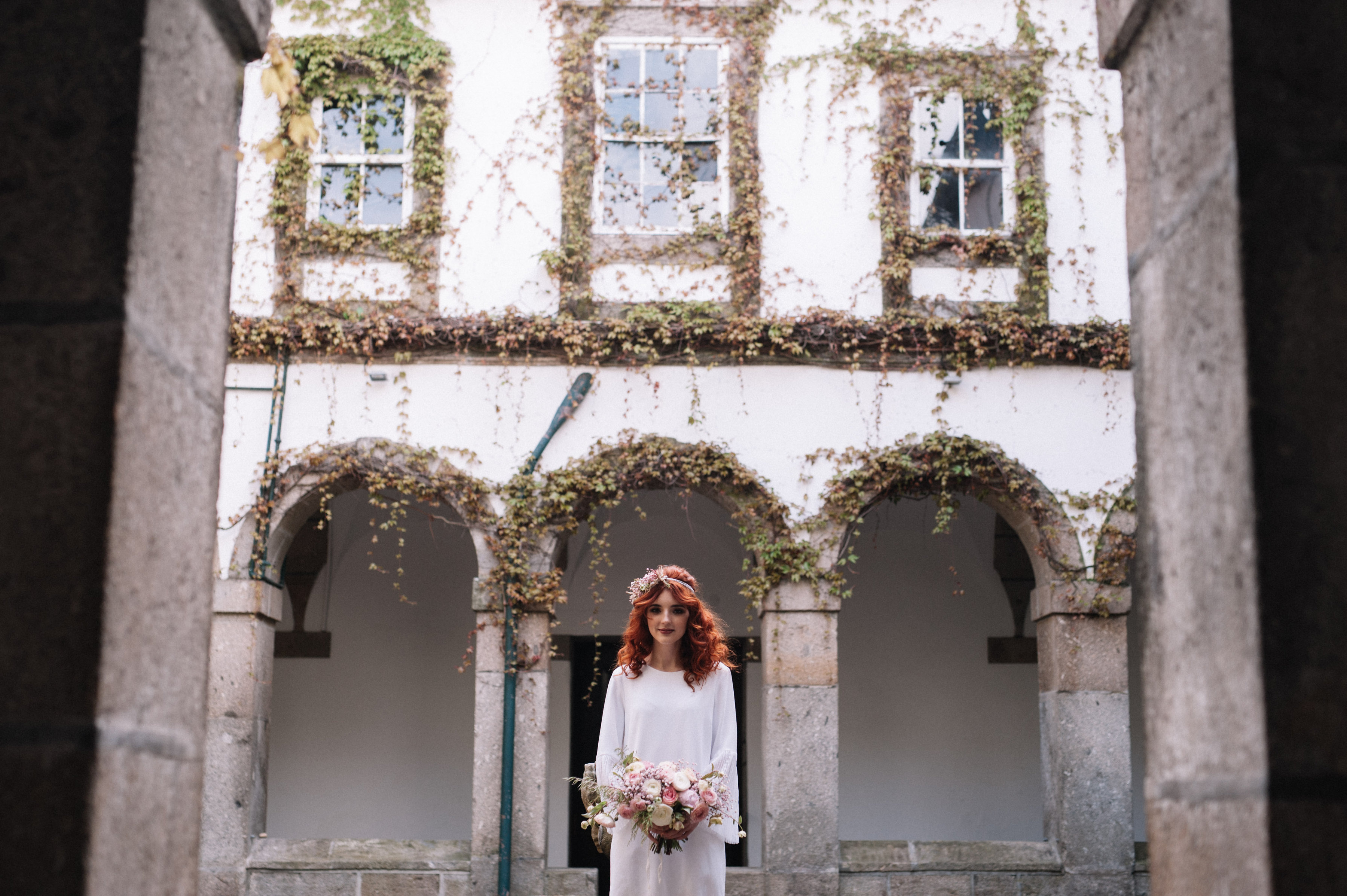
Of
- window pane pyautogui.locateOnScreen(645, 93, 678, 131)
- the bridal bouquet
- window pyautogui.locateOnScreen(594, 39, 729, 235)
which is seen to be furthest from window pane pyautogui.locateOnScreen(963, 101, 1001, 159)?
the bridal bouquet

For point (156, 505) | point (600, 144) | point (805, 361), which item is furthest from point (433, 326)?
point (156, 505)

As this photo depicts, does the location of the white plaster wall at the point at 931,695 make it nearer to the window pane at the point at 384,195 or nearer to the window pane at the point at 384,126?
the window pane at the point at 384,195

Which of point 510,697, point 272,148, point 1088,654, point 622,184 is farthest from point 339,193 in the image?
point 272,148

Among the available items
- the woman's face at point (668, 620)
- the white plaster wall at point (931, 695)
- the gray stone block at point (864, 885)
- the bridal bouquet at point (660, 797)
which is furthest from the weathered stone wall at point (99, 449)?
the white plaster wall at point (931, 695)

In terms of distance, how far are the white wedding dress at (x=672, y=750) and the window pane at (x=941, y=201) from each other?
4366 millimetres

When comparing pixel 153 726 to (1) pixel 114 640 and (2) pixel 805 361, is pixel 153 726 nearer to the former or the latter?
(1) pixel 114 640

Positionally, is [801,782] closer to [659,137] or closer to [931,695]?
[931,695]

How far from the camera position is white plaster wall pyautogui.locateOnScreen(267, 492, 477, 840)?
A: 33.1 ft

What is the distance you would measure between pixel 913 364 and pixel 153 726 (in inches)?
261

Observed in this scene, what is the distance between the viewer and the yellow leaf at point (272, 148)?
2266mm

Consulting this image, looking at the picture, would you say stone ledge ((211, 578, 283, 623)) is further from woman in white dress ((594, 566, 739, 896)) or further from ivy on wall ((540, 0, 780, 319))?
woman in white dress ((594, 566, 739, 896))

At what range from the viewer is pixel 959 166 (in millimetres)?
8328

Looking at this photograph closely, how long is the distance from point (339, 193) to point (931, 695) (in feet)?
19.4

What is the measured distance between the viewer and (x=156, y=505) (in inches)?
72.0
